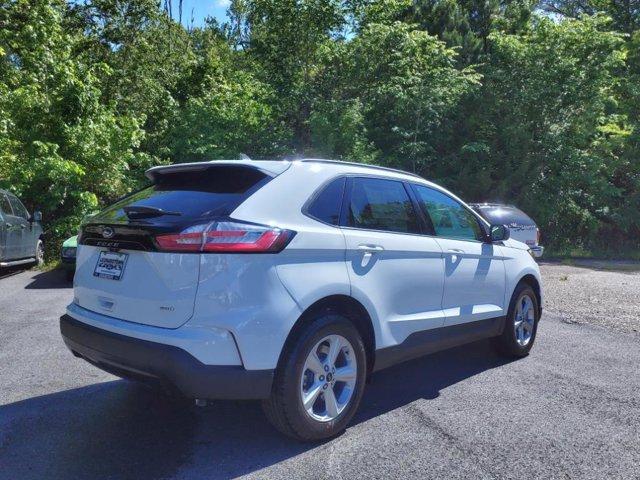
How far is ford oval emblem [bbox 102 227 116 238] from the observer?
3.76 meters

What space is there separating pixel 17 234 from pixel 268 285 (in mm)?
10095

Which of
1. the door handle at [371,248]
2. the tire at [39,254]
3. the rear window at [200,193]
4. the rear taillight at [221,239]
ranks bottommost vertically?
the tire at [39,254]

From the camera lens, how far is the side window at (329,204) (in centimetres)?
389

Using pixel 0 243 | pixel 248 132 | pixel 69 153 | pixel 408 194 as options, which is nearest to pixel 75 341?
pixel 408 194

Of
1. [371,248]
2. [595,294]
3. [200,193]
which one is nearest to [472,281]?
[371,248]

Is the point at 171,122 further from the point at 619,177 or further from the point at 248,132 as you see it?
the point at 619,177

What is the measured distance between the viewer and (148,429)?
13.2 ft

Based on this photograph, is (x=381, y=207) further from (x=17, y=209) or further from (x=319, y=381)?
(x=17, y=209)

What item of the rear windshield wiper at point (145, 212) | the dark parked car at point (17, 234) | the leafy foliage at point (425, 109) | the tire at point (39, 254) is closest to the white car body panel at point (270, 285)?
the rear windshield wiper at point (145, 212)

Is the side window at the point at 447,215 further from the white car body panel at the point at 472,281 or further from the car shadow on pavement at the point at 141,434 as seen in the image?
the car shadow on pavement at the point at 141,434

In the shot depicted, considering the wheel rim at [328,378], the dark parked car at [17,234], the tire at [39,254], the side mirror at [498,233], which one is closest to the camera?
the wheel rim at [328,378]

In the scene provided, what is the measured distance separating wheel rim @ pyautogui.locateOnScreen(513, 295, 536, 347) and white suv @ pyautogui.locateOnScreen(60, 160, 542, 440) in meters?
1.42

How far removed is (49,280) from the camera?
1146 centimetres

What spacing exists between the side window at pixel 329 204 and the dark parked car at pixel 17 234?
9.06 metres
